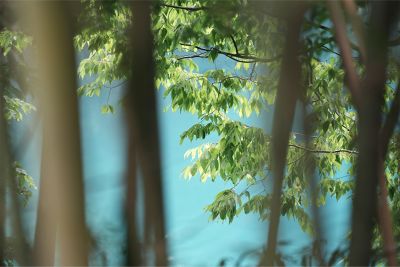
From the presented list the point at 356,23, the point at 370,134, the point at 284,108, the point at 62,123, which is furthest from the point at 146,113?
the point at 356,23

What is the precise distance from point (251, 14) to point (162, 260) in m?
0.95

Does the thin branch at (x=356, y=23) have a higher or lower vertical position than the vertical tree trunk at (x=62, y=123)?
higher

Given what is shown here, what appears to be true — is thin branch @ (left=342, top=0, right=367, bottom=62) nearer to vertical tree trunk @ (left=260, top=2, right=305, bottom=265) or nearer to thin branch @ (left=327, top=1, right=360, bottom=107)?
thin branch @ (left=327, top=1, right=360, bottom=107)

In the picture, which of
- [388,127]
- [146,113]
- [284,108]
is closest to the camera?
[146,113]

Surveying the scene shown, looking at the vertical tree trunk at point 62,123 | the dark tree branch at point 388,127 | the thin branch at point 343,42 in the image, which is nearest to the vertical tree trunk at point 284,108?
the thin branch at point 343,42

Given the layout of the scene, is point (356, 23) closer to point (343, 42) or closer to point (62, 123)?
point (343, 42)

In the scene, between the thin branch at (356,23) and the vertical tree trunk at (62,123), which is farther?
the thin branch at (356,23)

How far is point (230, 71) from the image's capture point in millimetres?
5078

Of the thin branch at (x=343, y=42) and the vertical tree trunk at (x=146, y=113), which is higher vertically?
the thin branch at (x=343, y=42)

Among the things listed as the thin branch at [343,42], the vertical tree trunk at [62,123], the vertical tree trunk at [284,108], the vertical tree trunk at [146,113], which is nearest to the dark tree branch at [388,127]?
the thin branch at [343,42]

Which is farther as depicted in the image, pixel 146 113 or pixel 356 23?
pixel 356 23

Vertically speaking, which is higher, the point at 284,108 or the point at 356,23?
the point at 356,23

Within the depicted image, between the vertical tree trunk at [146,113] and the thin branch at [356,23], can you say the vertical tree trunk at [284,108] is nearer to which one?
the thin branch at [356,23]

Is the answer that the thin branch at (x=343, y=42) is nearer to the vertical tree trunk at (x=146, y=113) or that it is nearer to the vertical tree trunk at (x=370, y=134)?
the vertical tree trunk at (x=370, y=134)
